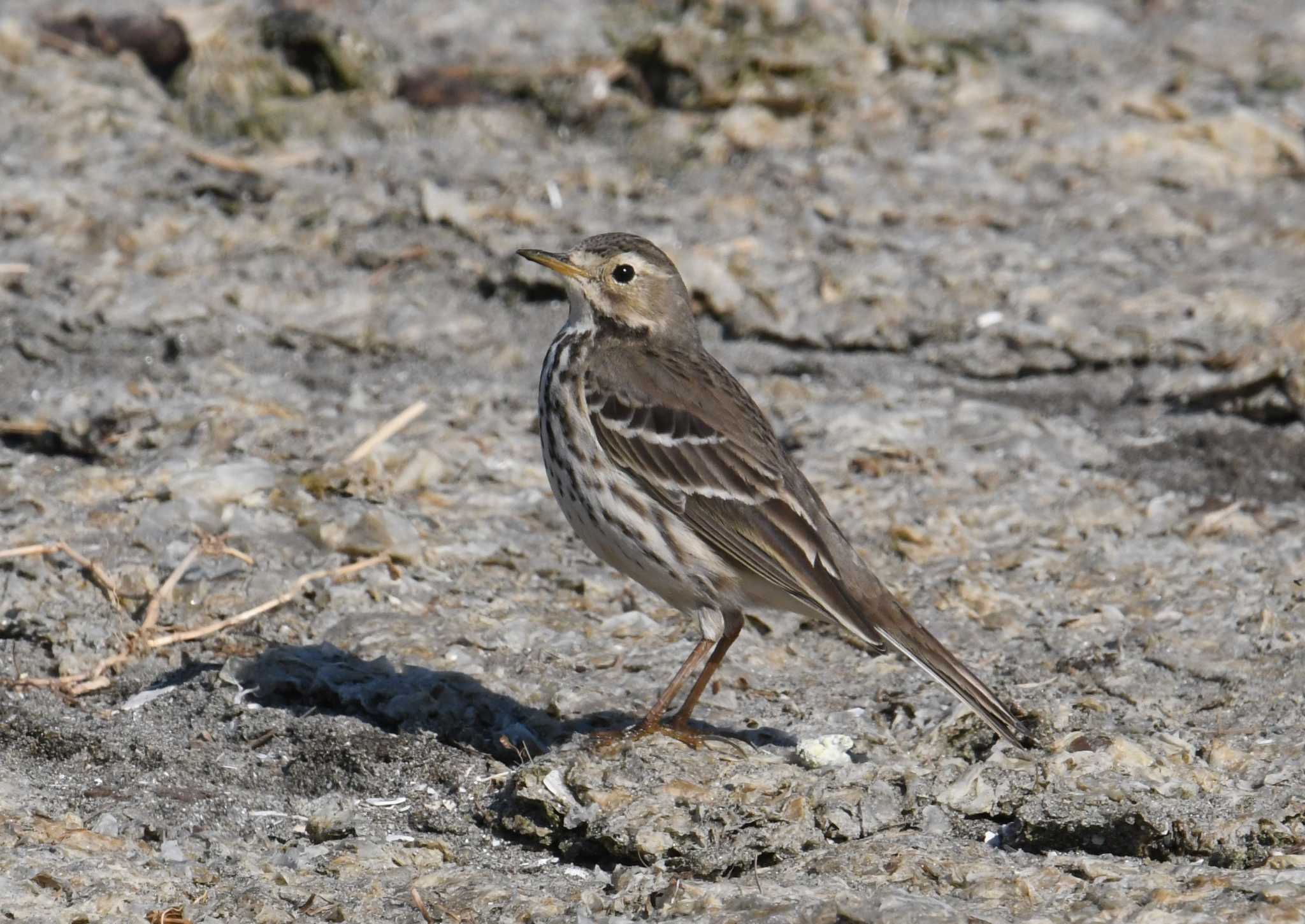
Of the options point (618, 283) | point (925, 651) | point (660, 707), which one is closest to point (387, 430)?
point (618, 283)

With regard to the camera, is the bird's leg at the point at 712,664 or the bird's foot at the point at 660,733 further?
the bird's leg at the point at 712,664

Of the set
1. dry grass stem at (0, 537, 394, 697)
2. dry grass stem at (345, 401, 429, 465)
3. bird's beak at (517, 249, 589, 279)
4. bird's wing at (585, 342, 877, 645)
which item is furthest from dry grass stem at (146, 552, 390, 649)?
bird's beak at (517, 249, 589, 279)

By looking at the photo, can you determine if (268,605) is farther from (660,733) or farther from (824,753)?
(824,753)

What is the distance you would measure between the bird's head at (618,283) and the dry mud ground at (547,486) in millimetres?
901

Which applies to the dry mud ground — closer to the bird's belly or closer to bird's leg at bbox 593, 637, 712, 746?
bird's leg at bbox 593, 637, 712, 746

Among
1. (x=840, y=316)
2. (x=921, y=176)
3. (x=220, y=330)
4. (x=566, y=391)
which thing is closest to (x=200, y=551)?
(x=566, y=391)

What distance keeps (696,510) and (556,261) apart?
1.15 m

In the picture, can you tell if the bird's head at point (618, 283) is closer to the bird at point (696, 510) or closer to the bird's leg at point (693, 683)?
the bird at point (696, 510)

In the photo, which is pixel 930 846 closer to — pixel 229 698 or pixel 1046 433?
pixel 229 698

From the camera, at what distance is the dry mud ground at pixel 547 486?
4.32 m

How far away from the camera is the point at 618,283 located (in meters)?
5.86

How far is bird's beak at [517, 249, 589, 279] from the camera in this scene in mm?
5848

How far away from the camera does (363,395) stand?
702 cm

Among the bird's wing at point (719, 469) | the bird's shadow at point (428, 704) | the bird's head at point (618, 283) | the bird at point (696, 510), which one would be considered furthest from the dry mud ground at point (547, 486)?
the bird's head at point (618, 283)
